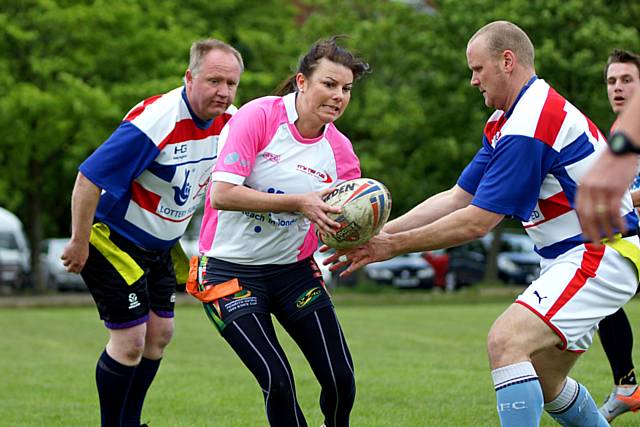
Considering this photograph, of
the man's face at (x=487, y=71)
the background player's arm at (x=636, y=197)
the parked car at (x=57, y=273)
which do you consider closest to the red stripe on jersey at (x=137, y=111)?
the man's face at (x=487, y=71)

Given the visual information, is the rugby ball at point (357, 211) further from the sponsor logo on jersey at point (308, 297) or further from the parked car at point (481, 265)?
the parked car at point (481, 265)

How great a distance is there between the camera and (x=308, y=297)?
5.92 m

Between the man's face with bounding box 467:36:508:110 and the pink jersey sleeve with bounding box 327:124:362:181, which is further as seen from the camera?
the pink jersey sleeve with bounding box 327:124:362:181

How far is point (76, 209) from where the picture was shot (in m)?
6.24

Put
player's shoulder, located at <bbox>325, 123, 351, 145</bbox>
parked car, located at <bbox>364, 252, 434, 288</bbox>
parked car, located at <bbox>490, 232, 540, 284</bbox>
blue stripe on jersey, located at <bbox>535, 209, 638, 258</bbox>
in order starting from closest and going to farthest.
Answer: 1. blue stripe on jersey, located at <bbox>535, 209, 638, 258</bbox>
2. player's shoulder, located at <bbox>325, 123, 351, 145</bbox>
3. parked car, located at <bbox>364, 252, 434, 288</bbox>
4. parked car, located at <bbox>490, 232, 540, 284</bbox>

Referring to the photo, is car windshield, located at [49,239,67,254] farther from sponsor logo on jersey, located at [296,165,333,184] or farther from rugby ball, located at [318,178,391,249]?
rugby ball, located at [318,178,391,249]

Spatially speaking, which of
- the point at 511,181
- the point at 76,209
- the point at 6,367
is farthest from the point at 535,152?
the point at 6,367

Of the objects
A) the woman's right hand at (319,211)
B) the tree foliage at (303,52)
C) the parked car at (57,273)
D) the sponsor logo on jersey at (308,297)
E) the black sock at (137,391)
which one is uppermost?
the woman's right hand at (319,211)

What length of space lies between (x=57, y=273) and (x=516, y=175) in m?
29.4

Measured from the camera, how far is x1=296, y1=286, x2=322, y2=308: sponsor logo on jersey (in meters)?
5.89

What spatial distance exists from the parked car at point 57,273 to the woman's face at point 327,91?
1076 inches

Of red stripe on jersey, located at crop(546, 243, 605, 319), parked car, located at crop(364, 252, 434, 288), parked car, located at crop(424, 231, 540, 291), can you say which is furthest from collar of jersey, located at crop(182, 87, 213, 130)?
parked car, located at crop(424, 231, 540, 291)

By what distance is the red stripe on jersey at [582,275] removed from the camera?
5.12 m

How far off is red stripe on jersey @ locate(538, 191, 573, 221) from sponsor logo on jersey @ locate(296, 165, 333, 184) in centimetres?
126
